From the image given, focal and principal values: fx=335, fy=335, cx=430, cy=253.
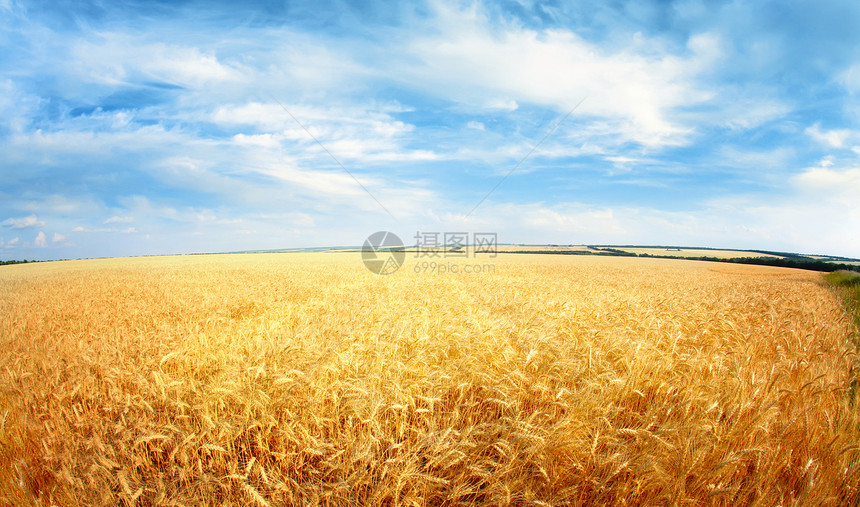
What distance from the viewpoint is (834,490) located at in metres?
2.16

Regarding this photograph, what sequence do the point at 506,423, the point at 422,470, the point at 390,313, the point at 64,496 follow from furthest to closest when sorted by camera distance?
the point at 390,313
the point at 506,423
the point at 422,470
the point at 64,496

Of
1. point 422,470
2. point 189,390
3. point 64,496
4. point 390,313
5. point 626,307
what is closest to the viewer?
point 64,496

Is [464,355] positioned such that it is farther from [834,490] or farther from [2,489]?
[2,489]

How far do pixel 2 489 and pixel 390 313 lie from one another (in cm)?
424

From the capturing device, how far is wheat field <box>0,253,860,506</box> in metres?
2.14

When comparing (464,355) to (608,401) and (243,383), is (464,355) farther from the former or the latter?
(243,383)

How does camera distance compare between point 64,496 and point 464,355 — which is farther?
point 464,355

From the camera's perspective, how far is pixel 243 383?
125 inches

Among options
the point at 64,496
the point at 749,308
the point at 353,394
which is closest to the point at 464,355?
the point at 353,394

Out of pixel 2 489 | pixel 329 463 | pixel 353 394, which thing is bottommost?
pixel 2 489

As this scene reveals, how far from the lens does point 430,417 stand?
2.81m

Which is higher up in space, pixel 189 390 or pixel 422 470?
pixel 189 390

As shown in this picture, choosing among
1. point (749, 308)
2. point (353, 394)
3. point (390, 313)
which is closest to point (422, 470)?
point (353, 394)

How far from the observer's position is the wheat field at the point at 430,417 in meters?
2.14
